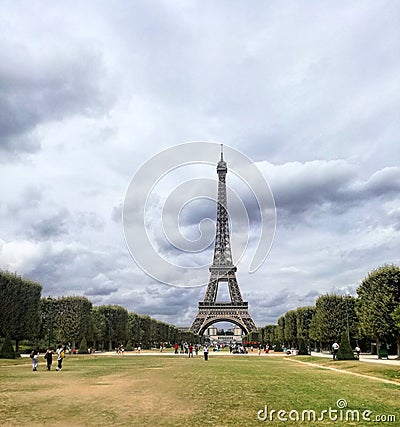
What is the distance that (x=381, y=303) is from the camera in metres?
53.7

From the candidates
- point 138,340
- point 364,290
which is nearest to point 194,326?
point 138,340

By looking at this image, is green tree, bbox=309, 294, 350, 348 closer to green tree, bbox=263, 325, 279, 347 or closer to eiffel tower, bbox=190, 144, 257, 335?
green tree, bbox=263, 325, 279, 347

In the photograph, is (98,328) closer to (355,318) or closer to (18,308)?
(18,308)

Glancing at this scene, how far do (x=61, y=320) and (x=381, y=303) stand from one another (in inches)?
1896

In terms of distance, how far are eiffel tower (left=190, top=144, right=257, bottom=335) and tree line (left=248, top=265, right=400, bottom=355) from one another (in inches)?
406

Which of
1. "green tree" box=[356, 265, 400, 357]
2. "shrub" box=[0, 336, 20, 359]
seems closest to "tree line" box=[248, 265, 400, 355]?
"green tree" box=[356, 265, 400, 357]

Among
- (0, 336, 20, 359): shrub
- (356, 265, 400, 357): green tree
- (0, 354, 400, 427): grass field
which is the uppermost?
(356, 265, 400, 357): green tree

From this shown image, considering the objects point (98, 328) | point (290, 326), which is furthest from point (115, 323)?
point (290, 326)

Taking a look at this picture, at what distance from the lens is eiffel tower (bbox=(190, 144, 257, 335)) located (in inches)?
4963

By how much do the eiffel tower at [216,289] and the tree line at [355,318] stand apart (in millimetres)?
10309

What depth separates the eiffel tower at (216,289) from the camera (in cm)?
12606

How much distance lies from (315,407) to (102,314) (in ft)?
261

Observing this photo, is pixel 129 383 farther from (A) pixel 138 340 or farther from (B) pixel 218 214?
(B) pixel 218 214

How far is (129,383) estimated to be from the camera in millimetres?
26562
